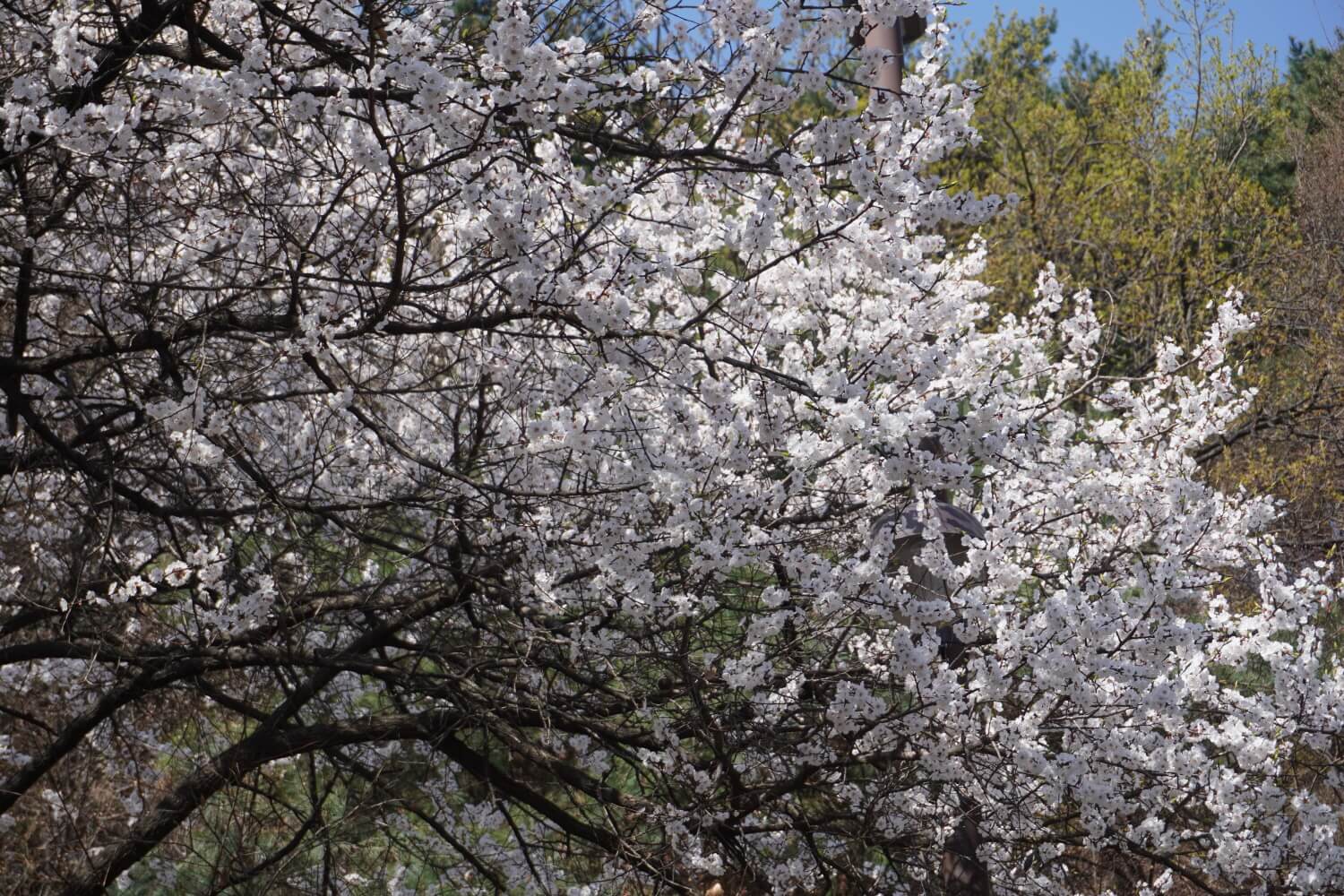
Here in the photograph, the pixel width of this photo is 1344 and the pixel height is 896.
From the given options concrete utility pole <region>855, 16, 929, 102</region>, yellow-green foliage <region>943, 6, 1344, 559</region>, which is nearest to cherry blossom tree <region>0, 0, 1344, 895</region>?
concrete utility pole <region>855, 16, 929, 102</region>

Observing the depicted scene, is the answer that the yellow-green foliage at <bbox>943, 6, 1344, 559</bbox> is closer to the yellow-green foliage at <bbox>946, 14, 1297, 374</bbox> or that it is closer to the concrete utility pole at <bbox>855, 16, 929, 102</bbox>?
the yellow-green foliage at <bbox>946, 14, 1297, 374</bbox>

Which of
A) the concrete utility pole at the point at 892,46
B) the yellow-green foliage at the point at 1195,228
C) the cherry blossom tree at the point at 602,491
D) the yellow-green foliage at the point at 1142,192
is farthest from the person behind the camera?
the yellow-green foliage at the point at 1142,192

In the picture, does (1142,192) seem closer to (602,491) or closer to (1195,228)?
(1195,228)

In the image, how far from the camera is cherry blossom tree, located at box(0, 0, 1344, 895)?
3.78 m

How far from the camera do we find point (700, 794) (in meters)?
4.38

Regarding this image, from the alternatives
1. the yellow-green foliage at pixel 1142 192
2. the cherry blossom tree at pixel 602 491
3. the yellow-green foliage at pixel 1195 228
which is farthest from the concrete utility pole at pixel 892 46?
the yellow-green foliage at pixel 1142 192

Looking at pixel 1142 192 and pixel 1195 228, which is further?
pixel 1142 192

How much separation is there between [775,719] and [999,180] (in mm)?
12323

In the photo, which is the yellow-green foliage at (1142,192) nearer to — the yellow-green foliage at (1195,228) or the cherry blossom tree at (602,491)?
the yellow-green foliage at (1195,228)

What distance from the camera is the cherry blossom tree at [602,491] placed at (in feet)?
12.4

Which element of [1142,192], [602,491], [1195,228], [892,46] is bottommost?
[602,491]

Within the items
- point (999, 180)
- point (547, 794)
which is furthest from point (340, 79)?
point (999, 180)

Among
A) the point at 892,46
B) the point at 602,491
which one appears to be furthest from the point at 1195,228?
the point at 602,491

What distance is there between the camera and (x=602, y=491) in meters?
4.06
